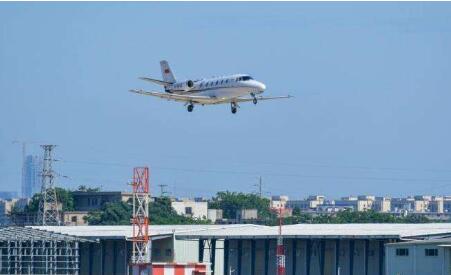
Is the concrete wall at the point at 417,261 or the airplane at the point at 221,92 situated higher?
the airplane at the point at 221,92

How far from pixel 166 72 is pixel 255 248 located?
23.2 meters

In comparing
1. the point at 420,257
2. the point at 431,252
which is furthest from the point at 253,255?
the point at 431,252

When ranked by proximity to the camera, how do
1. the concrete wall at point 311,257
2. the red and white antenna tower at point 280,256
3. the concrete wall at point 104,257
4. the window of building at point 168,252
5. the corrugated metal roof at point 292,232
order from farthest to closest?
1. the concrete wall at point 104,257
2. the window of building at point 168,252
3. the concrete wall at point 311,257
4. the corrugated metal roof at point 292,232
5. the red and white antenna tower at point 280,256

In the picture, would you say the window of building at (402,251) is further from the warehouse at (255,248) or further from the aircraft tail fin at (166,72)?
the aircraft tail fin at (166,72)

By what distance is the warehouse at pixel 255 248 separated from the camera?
5074 inches

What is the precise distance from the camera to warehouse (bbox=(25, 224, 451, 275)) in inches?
5074

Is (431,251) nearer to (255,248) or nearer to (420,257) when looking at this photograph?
(420,257)

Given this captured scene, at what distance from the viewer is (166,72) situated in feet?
500

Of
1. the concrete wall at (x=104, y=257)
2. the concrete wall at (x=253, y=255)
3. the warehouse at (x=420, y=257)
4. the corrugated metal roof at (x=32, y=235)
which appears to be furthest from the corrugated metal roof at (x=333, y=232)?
the warehouse at (x=420, y=257)

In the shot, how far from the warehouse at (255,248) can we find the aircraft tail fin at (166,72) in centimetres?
1459

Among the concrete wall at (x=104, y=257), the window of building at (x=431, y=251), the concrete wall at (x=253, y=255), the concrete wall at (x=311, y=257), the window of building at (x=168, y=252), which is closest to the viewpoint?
the window of building at (x=431, y=251)

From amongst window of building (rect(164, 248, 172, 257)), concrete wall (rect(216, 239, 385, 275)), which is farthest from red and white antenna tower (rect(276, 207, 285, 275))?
window of building (rect(164, 248, 172, 257))

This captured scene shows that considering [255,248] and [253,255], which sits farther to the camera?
[253,255]

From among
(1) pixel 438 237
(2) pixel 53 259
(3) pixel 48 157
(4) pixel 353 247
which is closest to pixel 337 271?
(4) pixel 353 247
